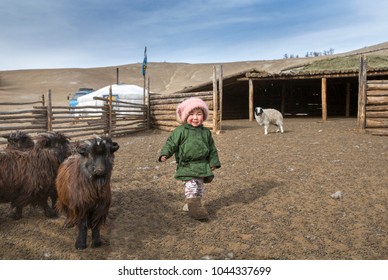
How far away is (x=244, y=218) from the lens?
4.09 meters

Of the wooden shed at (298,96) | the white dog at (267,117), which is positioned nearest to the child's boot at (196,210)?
the white dog at (267,117)

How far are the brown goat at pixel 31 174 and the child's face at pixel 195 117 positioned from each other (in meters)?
1.68

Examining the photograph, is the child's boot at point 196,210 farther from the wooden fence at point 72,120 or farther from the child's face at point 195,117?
the wooden fence at point 72,120

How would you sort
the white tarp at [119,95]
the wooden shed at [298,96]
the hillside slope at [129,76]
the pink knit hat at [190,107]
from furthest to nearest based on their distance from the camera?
the hillside slope at [129,76], the white tarp at [119,95], the wooden shed at [298,96], the pink knit hat at [190,107]

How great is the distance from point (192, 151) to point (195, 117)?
1.28 ft

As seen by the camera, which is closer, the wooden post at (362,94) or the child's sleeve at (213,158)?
the child's sleeve at (213,158)

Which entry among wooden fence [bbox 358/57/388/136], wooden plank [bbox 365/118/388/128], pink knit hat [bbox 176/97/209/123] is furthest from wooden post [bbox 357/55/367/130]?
pink knit hat [bbox 176/97/209/123]

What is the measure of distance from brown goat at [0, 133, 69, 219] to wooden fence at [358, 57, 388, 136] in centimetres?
977

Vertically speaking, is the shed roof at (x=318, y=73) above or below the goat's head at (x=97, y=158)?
above

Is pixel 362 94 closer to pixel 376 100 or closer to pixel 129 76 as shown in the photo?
pixel 376 100

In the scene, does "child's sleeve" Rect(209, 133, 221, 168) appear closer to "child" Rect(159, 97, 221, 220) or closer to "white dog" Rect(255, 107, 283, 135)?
"child" Rect(159, 97, 221, 220)

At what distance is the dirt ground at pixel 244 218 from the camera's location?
323 centimetres

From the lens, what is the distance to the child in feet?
13.1

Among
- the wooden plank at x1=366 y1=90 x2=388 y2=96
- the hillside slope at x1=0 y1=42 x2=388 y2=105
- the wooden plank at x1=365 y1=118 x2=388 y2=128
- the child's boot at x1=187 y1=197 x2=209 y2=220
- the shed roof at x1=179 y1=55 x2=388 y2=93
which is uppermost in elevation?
the hillside slope at x1=0 y1=42 x2=388 y2=105
